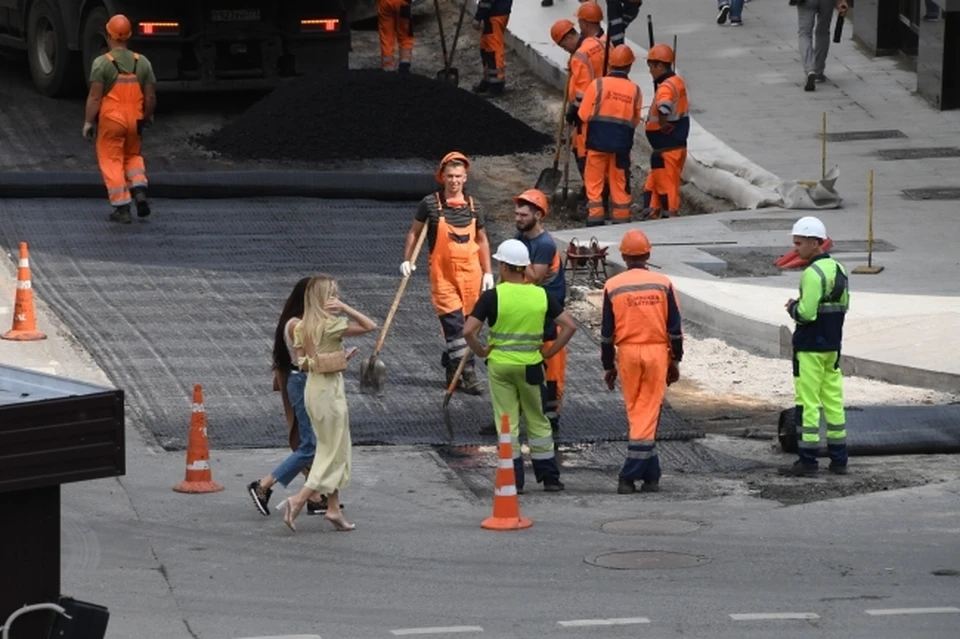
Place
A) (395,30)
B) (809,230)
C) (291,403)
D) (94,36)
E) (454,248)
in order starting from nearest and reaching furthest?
(291,403), (809,230), (454,248), (94,36), (395,30)

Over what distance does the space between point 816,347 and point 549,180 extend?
8615 mm

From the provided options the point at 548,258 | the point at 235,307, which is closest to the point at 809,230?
the point at 548,258

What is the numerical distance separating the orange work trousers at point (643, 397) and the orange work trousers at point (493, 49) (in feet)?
44.2

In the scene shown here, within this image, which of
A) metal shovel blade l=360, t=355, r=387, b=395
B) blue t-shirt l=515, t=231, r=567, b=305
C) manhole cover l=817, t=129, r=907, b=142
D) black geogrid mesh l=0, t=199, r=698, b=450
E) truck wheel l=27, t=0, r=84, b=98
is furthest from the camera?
truck wheel l=27, t=0, r=84, b=98

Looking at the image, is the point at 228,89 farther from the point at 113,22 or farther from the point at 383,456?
the point at 383,456

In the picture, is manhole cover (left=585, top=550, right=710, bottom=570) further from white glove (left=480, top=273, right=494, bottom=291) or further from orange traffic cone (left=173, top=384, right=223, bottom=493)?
white glove (left=480, top=273, right=494, bottom=291)

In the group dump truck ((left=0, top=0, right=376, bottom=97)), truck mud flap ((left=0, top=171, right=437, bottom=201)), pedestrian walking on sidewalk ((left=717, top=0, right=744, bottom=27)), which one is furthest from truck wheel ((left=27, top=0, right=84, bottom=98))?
pedestrian walking on sidewalk ((left=717, top=0, right=744, bottom=27))

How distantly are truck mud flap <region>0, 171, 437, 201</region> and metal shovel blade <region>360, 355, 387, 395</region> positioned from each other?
6.16 metres

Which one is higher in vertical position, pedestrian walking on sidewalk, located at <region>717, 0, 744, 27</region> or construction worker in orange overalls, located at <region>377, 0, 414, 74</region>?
construction worker in orange overalls, located at <region>377, 0, 414, 74</region>

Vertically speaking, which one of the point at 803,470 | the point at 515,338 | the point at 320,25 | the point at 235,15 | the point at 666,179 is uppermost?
Answer: the point at 515,338

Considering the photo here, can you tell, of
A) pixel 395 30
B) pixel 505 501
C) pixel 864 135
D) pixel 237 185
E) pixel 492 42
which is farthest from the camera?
pixel 395 30

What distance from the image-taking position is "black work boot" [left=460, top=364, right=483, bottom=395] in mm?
14516

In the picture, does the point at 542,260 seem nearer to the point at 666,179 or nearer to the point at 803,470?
the point at 803,470

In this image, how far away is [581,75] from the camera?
2072 cm
